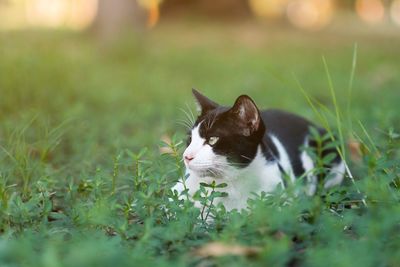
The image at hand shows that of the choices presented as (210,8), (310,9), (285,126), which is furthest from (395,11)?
(285,126)

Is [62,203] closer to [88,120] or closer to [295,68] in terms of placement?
[88,120]

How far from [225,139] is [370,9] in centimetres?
2121

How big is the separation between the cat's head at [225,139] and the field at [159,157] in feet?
0.34

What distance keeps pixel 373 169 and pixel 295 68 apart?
5.66m

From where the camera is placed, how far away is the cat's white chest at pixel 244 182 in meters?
2.78

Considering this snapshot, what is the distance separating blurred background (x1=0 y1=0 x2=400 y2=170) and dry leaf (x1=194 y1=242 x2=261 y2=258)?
119 cm

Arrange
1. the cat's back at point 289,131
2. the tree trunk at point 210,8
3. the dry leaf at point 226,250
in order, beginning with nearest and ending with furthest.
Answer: the dry leaf at point 226,250
the cat's back at point 289,131
the tree trunk at point 210,8

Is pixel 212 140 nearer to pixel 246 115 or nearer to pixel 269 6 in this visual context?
pixel 246 115

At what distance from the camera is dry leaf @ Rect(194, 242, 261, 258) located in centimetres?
181

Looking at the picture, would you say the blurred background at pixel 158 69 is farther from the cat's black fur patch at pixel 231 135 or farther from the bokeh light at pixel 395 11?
the bokeh light at pixel 395 11

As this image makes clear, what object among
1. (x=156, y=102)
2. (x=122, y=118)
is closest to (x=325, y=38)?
(x=156, y=102)

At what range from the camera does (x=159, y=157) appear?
258 centimetres

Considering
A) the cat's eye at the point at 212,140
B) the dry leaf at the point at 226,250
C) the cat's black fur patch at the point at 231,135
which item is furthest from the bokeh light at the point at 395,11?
the dry leaf at the point at 226,250

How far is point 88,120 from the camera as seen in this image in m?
4.56
